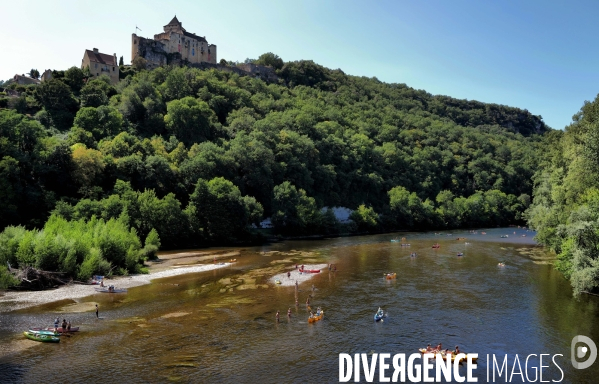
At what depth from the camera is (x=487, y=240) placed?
92750mm

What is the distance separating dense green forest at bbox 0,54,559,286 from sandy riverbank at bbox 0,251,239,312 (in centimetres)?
256

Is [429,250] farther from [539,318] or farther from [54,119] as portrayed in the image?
[54,119]

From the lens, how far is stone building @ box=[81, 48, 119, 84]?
126 m

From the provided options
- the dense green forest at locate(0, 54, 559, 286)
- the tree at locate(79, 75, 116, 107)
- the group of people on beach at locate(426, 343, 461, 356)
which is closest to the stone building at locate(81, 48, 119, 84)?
the dense green forest at locate(0, 54, 559, 286)

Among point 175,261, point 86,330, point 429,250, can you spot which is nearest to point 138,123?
point 175,261

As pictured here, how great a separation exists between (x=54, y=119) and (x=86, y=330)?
84163 mm

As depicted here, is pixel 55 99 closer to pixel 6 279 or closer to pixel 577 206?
pixel 6 279

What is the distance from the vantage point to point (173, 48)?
159m

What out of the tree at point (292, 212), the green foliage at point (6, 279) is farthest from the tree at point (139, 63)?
the green foliage at point (6, 279)

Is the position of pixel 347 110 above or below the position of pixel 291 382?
above

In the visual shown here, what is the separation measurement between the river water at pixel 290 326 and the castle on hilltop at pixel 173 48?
120 metres

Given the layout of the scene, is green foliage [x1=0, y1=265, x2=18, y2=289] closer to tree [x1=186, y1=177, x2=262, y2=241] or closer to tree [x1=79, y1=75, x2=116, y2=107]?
tree [x1=186, y1=177, x2=262, y2=241]

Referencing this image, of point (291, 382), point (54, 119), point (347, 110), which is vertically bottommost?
point (291, 382)

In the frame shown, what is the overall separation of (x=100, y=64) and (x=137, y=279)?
101m
